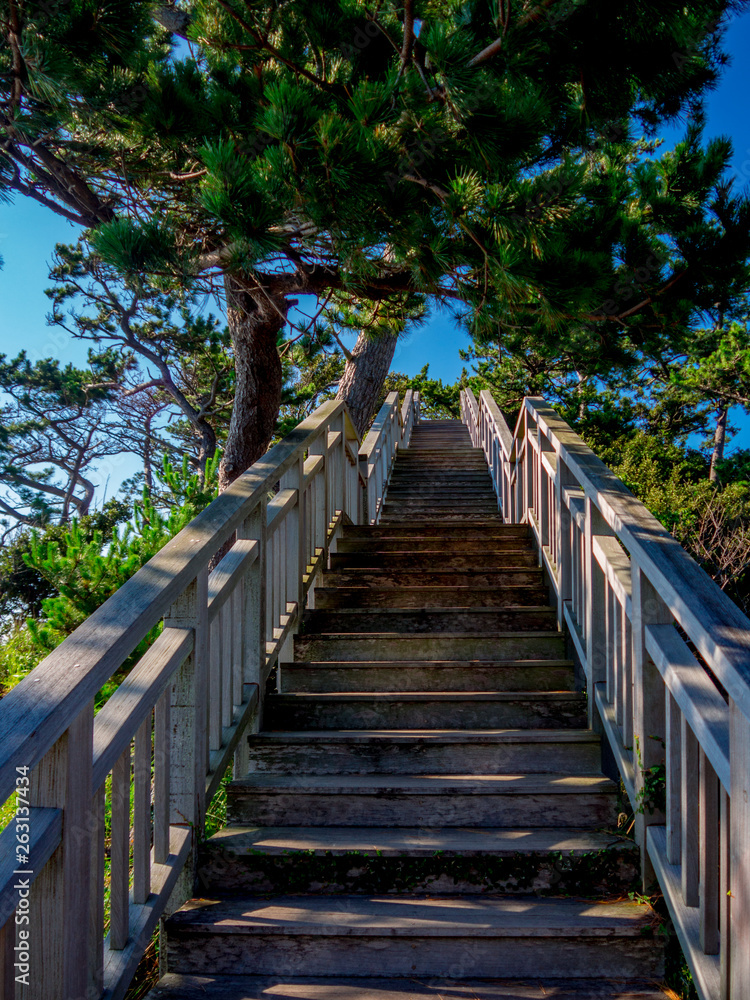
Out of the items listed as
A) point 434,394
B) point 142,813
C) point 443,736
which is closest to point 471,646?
point 443,736

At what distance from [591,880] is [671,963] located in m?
0.30

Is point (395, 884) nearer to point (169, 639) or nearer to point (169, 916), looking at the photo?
point (169, 916)

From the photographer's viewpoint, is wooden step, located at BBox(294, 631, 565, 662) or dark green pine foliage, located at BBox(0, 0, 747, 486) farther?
wooden step, located at BBox(294, 631, 565, 662)

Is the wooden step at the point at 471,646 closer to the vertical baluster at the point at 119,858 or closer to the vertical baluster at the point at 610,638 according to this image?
the vertical baluster at the point at 610,638

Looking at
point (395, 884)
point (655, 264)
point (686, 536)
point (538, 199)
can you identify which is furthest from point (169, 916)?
point (686, 536)

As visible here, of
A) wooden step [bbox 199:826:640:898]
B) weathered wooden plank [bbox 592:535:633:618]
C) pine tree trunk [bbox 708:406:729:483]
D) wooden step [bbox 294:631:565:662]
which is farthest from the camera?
pine tree trunk [bbox 708:406:729:483]

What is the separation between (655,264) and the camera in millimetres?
3551

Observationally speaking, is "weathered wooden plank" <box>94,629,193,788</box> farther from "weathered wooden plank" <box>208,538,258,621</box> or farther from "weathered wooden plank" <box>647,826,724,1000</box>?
"weathered wooden plank" <box>647,826,724,1000</box>

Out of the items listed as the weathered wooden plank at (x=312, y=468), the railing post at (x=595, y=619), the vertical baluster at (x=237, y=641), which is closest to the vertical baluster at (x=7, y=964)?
the vertical baluster at (x=237, y=641)

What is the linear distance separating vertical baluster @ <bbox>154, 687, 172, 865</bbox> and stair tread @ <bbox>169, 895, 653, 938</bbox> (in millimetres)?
207

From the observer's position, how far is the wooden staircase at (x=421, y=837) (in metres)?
1.85

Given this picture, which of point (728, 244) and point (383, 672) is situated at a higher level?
point (728, 244)

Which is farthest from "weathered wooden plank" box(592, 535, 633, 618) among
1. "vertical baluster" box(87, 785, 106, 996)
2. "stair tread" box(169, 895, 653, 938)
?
"vertical baluster" box(87, 785, 106, 996)

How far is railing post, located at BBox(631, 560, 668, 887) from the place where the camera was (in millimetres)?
1985
